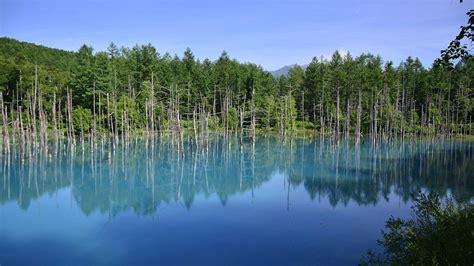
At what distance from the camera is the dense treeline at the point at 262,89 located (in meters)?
48.7

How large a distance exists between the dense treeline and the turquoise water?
1307cm

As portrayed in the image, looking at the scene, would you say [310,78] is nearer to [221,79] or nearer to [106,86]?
[221,79]

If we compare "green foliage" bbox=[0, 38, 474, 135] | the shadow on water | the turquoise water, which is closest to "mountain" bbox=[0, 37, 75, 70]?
"green foliage" bbox=[0, 38, 474, 135]

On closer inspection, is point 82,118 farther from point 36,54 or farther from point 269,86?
point 269,86

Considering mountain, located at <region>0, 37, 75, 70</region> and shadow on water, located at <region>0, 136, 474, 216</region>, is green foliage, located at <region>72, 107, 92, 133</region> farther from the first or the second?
mountain, located at <region>0, 37, 75, 70</region>

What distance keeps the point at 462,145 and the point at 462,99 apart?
1208cm

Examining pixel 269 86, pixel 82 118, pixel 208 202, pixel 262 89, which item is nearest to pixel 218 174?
pixel 208 202

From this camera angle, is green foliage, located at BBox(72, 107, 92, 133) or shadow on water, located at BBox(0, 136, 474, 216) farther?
green foliage, located at BBox(72, 107, 92, 133)

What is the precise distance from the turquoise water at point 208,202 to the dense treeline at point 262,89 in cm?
1307

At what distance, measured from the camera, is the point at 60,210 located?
18.8 m

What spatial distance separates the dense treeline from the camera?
4869 cm

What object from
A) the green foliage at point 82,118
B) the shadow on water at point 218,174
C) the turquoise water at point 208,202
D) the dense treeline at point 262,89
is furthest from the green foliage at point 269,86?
the turquoise water at point 208,202

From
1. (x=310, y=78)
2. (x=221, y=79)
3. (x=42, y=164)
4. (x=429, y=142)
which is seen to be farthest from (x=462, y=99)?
(x=42, y=164)

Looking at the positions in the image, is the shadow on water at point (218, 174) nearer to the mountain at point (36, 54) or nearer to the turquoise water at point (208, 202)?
the turquoise water at point (208, 202)
